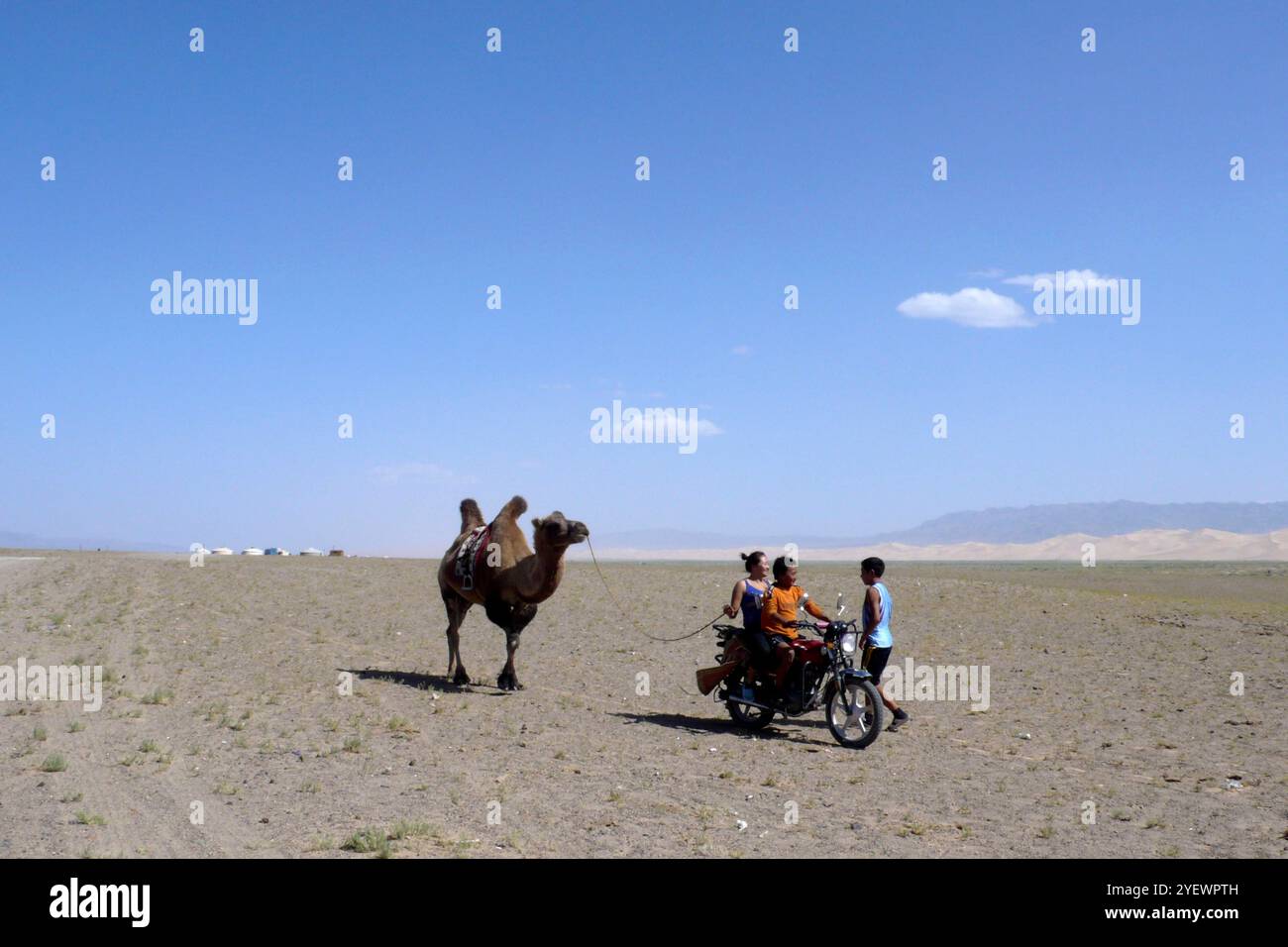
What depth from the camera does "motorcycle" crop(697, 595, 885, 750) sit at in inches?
453

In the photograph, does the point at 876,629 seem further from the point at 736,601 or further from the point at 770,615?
the point at 736,601

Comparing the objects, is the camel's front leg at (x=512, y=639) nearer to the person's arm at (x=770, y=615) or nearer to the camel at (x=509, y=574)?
the camel at (x=509, y=574)

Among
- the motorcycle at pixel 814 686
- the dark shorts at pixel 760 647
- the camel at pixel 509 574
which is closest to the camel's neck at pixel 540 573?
the camel at pixel 509 574

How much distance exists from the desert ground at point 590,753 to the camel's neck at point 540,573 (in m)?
1.52

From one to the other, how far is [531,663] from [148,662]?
6258mm

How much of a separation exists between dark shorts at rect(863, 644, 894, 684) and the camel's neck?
14.4ft

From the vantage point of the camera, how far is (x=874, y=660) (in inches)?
483

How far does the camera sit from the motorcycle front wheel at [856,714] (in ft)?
37.3

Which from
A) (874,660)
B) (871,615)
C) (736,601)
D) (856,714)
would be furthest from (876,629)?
(736,601)

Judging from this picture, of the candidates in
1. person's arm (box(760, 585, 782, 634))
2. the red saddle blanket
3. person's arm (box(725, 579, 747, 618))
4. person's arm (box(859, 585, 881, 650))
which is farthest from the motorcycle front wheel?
the red saddle blanket
